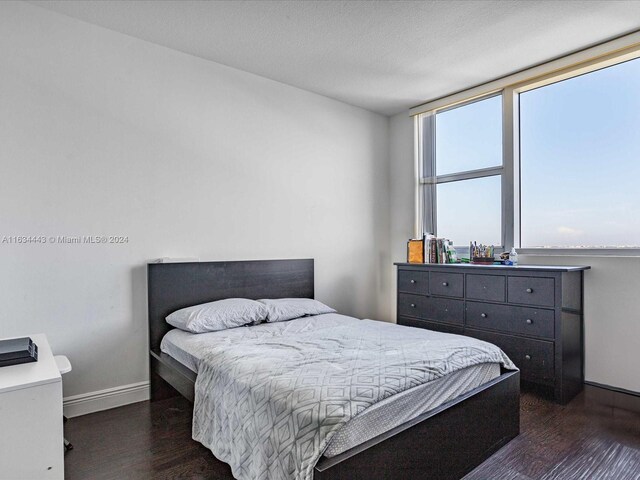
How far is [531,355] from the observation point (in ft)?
9.20

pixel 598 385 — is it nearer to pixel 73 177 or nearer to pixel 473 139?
pixel 473 139

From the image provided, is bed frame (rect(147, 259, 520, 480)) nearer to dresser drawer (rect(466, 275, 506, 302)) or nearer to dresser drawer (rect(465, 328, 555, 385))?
dresser drawer (rect(465, 328, 555, 385))

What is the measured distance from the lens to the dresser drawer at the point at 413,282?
11.5 ft

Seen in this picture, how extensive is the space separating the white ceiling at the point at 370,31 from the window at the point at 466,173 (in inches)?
18.8

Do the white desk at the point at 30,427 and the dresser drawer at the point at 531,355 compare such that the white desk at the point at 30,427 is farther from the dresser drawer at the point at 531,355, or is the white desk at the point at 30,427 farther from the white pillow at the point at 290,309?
the dresser drawer at the point at 531,355

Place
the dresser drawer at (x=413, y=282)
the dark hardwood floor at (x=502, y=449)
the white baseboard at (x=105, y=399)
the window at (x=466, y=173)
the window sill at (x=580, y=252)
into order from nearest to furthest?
the dark hardwood floor at (x=502, y=449), the white baseboard at (x=105, y=399), the window sill at (x=580, y=252), the dresser drawer at (x=413, y=282), the window at (x=466, y=173)

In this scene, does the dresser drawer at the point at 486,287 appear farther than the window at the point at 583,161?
Yes

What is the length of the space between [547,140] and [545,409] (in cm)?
214

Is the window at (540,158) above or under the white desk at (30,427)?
above

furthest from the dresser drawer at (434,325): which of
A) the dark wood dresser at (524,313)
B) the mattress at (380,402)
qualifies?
the mattress at (380,402)

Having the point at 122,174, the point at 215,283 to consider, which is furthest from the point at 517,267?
the point at 122,174

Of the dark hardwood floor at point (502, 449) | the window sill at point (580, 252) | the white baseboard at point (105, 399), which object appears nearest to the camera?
the dark hardwood floor at point (502, 449)

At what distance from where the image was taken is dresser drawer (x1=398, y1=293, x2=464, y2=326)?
3262 mm

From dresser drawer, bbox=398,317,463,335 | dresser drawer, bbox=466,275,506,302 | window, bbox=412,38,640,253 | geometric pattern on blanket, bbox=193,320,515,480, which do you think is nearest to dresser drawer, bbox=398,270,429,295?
dresser drawer, bbox=398,317,463,335
